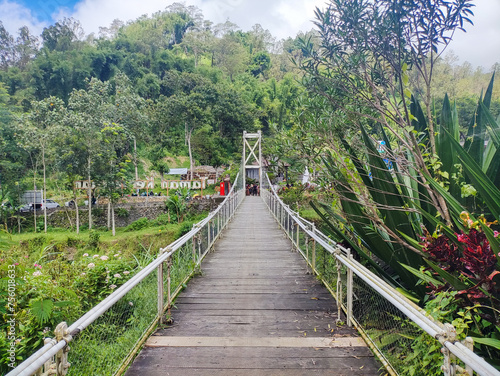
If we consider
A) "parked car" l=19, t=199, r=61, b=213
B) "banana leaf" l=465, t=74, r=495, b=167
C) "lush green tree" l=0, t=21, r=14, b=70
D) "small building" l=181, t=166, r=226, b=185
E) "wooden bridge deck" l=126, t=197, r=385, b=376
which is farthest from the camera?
"lush green tree" l=0, t=21, r=14, b=70

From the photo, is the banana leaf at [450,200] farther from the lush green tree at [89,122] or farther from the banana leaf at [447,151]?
the lush green tree at [89,122]

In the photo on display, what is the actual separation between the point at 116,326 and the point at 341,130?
2.71 meters

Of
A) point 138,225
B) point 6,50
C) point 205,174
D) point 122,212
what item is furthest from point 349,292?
point 6,50

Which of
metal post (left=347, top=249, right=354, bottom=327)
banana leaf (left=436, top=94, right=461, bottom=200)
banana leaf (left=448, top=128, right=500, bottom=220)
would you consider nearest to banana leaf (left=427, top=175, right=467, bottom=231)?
banana leaf (left=448, top=128, right=500, bottom=220)

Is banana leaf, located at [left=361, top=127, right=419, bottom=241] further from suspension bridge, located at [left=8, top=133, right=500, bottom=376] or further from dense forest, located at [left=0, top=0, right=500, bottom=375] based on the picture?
suspension bridge, located at [left=8, top=133, right=500, bottom=376]

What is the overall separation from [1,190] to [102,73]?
76.5 ft

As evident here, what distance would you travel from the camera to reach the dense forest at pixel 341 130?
175cm

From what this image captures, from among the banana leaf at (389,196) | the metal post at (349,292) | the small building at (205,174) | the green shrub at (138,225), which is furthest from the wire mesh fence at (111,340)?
the small building at (205,174)

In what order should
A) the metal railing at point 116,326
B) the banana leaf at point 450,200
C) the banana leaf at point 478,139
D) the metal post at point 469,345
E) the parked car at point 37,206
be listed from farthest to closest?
the parked car at point 37,206 < the banana leaf at point 478,139 < the banana leaf at point 450,200 < the metal railing at point 116,326 < the metal post at point 469,345

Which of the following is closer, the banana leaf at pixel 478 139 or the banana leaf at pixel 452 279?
the banana leaf at pixel 452 279

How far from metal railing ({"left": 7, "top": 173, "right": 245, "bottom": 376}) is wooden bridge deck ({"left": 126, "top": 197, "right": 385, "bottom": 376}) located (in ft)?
0.45

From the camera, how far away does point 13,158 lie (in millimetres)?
18359

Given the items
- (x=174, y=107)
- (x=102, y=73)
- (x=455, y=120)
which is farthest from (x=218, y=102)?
(x=455, y=120)

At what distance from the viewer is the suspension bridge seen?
1.53m
